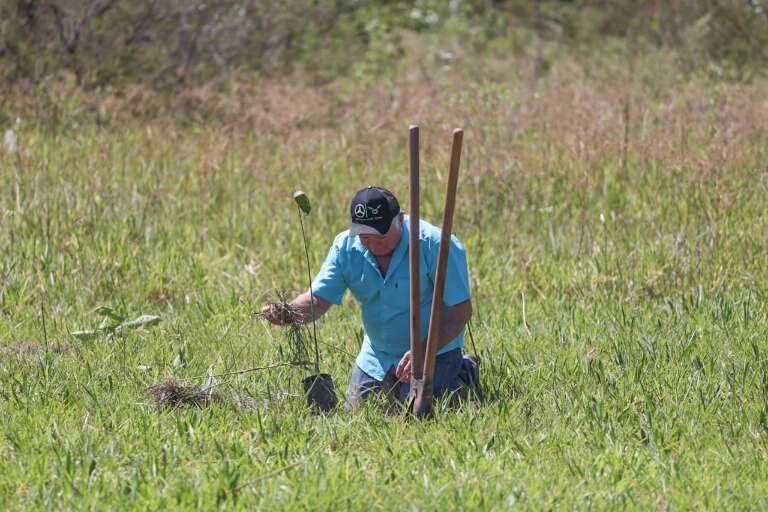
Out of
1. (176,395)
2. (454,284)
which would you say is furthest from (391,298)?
(176,395)

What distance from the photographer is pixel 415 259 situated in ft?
13.8

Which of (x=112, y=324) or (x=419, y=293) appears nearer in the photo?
(x=419, y=293)

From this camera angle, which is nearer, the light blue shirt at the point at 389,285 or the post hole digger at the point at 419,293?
the post hole digger at the point at 419,293

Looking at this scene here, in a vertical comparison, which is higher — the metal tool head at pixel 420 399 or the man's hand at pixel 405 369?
the man's hand at pixel 405 369

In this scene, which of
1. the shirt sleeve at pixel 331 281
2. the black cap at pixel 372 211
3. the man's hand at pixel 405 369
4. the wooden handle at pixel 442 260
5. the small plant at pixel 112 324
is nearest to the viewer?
the wooden handle at pixel 442 260

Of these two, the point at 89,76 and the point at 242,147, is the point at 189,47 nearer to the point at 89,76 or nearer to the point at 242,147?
the point at 89,76

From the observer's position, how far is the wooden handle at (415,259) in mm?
4129

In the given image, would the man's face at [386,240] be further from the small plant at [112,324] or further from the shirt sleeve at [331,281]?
the small plant at [112,324]

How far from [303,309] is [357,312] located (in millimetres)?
1543

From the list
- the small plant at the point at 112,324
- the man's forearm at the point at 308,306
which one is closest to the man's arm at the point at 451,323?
the man's forearm at the point at 308,306

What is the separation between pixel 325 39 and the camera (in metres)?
13.7

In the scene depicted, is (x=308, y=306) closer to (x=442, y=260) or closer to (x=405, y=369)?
(x=405, y=369)

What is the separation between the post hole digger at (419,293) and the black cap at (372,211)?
25 centimetres

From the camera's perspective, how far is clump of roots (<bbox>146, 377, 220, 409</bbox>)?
4.61m
